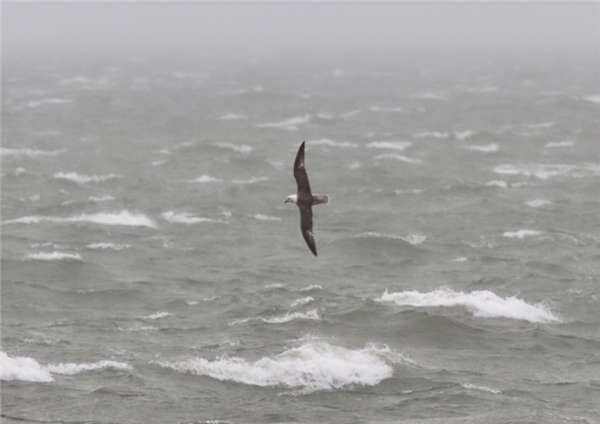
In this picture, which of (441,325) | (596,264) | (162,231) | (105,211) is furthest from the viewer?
(105,211)

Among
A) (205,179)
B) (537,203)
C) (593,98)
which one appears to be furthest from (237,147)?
(593,98)

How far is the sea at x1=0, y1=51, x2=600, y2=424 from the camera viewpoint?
111 ft

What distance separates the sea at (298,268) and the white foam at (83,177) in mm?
243

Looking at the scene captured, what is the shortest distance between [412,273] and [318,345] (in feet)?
40.2

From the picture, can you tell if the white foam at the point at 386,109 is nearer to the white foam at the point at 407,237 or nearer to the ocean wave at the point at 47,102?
the ocean wave at the point at 47,102

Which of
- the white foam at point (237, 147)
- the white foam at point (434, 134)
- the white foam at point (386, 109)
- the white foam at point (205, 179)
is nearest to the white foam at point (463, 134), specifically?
the white foam at point (434, 134)

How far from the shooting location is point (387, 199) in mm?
63000

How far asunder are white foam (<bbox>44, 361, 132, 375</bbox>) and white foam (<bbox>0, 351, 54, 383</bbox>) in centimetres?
36

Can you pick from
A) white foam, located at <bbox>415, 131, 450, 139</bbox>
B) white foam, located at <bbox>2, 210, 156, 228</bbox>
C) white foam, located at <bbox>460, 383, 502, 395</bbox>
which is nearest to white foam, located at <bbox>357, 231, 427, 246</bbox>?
white foam, located at <bbox>2, 210, 156, 228</bbox>

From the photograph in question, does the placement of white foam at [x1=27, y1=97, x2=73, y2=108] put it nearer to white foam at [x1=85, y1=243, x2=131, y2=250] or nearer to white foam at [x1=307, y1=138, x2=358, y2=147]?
white foam at [x1=307, y1=138, x2=358, y2=147]

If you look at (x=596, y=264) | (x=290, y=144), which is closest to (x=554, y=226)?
(x=596, y=264)

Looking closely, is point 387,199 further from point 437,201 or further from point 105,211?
point 105,211

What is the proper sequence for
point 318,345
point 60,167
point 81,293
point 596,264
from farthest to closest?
1. point 60,167
2. point 596,264
3. point 81,293
4. point 318,345

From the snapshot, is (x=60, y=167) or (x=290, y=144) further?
(x=290, y=144)
